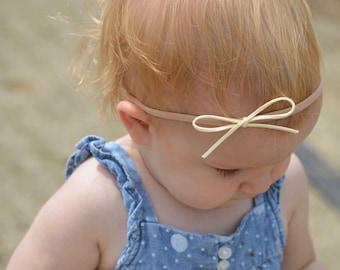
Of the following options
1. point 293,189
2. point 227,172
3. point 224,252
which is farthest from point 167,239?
point 293,189

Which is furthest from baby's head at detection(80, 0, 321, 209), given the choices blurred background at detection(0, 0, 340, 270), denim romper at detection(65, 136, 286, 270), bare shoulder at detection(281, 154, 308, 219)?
blurred background at detection(0, 0, 340, 270)

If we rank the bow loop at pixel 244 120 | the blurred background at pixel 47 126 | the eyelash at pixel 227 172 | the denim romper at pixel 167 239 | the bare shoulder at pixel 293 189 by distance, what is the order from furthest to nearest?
the blurred background at pixel 47 126 → the bare shoulder at pixel 293 189 → the denim romper at pixel 167 239 → the eyelash at pixel 227 172 → the bow loop at pixel 244 120

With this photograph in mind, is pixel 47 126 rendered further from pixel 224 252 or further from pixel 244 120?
pixel 244 120

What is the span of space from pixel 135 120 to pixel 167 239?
261 mm

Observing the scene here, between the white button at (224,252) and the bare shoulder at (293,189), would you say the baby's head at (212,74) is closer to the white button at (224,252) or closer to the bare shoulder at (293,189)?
the white button at (224,252)

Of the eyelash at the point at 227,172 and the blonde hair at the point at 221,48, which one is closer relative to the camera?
the blonde hair at the point at 221,48

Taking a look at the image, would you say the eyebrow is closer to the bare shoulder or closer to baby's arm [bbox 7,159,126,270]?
baby's arm [bbox 7,159,126,270]

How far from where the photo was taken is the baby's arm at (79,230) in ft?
4.85

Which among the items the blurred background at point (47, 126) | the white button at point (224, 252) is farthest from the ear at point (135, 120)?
the blurred background at point (47, 126)

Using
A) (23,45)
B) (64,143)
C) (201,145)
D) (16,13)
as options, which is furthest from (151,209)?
(16,13)

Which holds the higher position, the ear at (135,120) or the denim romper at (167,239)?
the ear at (135,120)

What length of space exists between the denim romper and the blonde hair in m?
0.23

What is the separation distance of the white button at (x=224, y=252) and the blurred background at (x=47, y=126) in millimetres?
708

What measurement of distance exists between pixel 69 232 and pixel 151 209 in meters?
0.17
